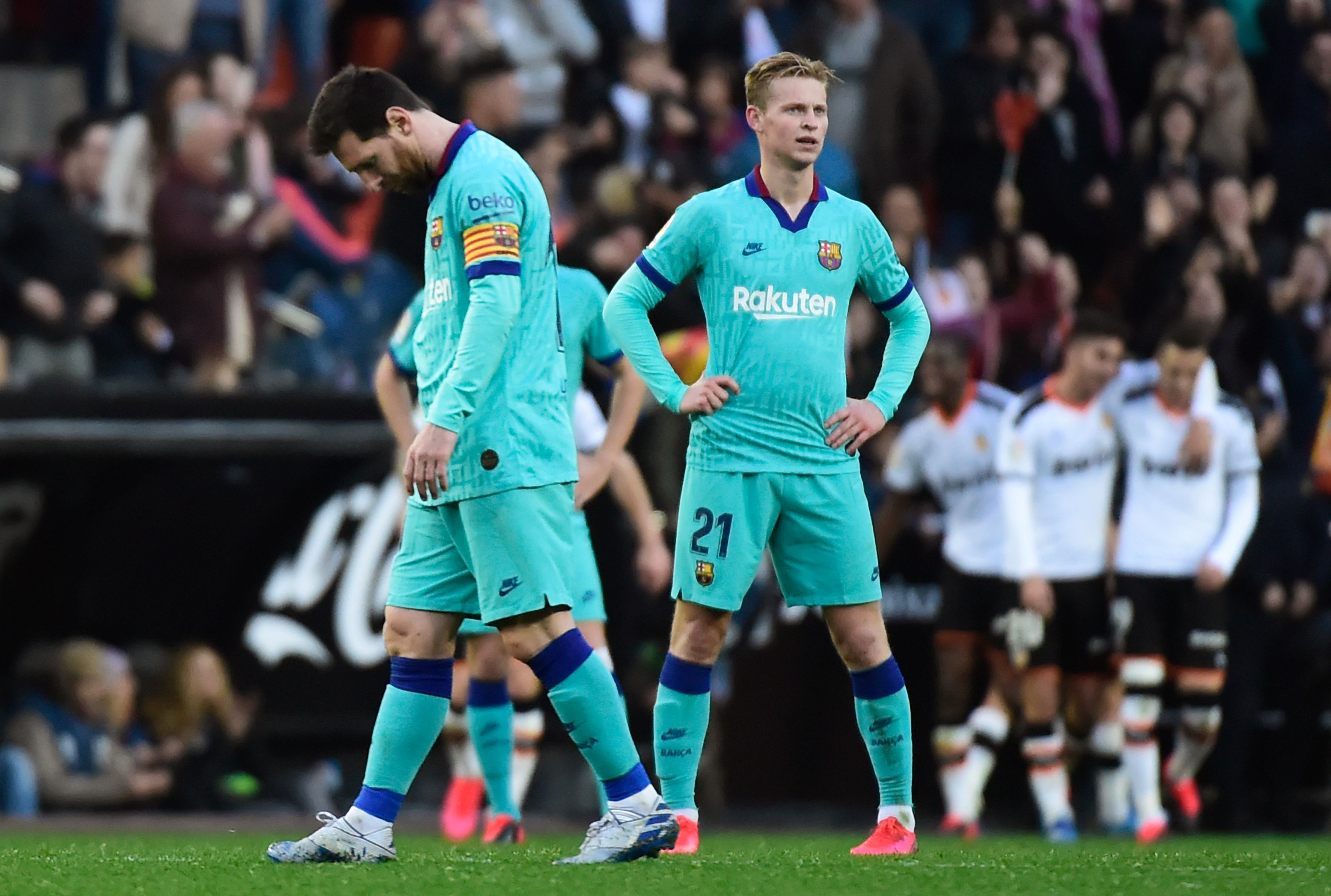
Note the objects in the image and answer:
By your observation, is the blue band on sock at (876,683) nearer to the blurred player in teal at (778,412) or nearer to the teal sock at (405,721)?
the blurred player in teal at (778,412)

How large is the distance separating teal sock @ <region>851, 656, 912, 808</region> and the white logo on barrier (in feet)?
14.0

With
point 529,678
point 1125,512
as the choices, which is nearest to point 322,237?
point 529,678

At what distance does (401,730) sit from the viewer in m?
5.61

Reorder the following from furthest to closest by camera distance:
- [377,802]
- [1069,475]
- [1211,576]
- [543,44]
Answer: [543,44] < [1069,475] < [1211,576] < [377,802]

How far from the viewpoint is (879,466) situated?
11.5m

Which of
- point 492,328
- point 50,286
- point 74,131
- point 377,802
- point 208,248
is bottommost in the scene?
point 377,802

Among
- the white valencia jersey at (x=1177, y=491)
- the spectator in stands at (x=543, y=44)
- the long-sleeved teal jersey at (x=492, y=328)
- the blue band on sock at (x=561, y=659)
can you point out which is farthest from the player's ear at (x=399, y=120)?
the spectator in stands at (x=543, y=44)

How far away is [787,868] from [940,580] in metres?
5.18

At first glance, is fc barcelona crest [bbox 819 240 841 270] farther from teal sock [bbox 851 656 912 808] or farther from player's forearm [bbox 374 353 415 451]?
player's forearm [bbox 374 353 415 451]

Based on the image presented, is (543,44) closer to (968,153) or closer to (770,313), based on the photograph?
(968,153)

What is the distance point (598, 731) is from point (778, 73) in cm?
209

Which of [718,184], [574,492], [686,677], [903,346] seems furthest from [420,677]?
[718,184]

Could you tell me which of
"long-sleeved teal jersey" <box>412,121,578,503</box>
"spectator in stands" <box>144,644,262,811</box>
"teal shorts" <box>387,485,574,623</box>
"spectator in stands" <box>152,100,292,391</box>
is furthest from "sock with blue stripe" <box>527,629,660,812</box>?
"spectator in stands" <box>152,100,292,391</box>

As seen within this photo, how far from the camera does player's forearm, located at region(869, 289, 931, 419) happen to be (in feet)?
21.3
